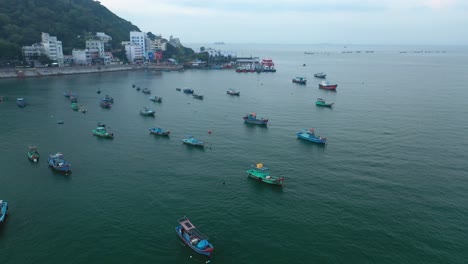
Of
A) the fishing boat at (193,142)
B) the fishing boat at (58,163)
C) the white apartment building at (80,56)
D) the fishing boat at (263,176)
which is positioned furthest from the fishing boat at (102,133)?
the white apartment building at (80,56)

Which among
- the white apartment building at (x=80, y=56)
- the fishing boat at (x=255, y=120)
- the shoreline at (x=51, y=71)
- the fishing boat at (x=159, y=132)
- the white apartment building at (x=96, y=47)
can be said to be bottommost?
the fishing boat at (x=159, y=132)

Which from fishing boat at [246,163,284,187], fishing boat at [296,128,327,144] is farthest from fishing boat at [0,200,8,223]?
fishing boat at [296,128,327,144]

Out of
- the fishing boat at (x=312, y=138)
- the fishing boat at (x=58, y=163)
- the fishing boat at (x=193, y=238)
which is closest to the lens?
the fishing boat at (x=193, y=238)

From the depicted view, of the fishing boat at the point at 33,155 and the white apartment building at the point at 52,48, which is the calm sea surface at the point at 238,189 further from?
the white apartment building at the point at 52,48

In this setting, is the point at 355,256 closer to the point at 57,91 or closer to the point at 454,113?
the point at 454,113

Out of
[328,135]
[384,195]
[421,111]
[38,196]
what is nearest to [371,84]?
[421,111]

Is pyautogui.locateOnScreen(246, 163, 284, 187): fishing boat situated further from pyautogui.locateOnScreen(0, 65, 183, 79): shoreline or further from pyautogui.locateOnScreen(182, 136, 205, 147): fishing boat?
pyautogui.locateOnScreen(0, 65, 183, 79): shoreline
